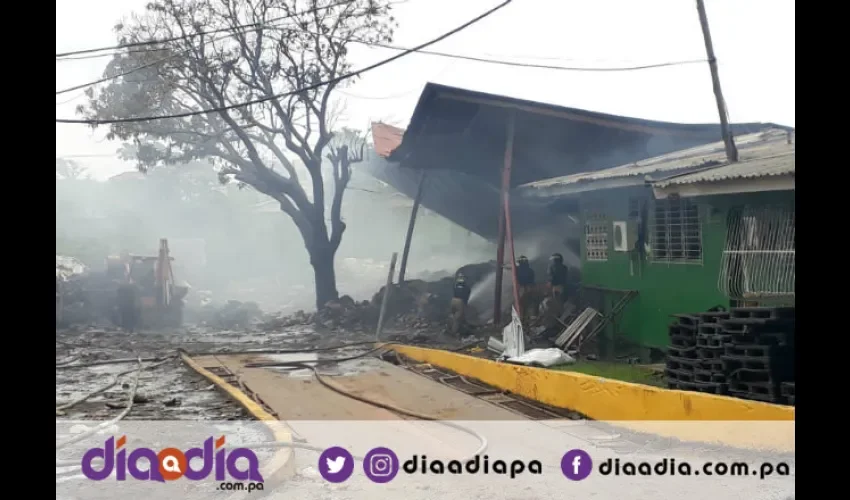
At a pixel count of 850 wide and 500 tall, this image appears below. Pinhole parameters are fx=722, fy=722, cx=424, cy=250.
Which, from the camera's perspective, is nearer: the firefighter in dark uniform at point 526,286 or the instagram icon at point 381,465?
the instagram icon at point 381,465

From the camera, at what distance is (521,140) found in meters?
16.1

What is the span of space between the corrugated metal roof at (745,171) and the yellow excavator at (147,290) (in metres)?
15.9

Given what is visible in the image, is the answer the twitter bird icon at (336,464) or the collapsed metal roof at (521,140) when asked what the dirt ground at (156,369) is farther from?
the collapsed metal roof at (521,140)

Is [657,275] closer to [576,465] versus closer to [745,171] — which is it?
[745,171]

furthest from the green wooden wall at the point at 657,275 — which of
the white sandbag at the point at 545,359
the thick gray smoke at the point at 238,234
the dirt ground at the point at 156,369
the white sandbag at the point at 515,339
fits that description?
the thick gray smoke at the point at 238,234

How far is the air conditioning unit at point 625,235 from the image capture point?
12368 millimetres

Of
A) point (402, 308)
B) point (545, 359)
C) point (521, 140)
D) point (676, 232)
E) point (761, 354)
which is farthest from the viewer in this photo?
point (402, 308)

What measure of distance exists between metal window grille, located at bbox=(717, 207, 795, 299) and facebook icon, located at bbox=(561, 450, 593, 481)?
3.63 m

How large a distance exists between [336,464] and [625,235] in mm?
7669

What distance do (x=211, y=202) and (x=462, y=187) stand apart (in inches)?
714

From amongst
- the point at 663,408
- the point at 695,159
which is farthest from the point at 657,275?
the point at 663,408

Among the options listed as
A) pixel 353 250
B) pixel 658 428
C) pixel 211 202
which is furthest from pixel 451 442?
pixel 353 250
